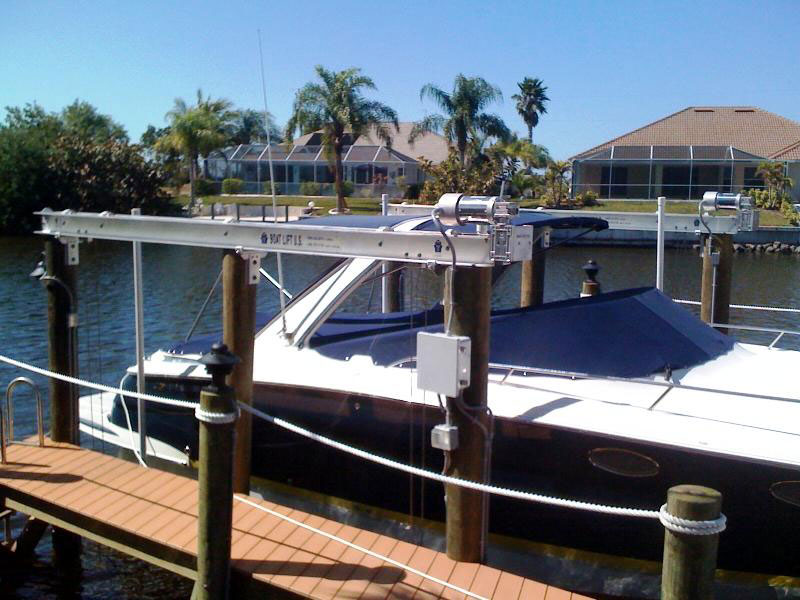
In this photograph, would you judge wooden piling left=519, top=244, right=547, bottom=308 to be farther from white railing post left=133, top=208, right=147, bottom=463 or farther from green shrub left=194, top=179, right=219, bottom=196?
green shrub left=194, top=179, right=219, bottom=196

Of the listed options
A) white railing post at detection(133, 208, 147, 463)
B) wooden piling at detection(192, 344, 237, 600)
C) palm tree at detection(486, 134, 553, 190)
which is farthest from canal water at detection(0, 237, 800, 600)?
palm tree at detection(486, 134, 553, 190)

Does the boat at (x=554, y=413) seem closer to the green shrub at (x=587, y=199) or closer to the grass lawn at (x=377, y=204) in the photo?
the grass lawn at (x=377, y=204)

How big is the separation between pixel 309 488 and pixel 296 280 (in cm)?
1677

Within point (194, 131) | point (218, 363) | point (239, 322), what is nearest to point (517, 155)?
point (194, 131)

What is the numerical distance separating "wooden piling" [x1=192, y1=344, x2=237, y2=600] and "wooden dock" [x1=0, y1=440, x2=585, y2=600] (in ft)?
0.67

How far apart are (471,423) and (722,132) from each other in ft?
177

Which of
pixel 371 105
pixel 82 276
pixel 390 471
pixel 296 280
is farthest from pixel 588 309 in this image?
pixel 371 105

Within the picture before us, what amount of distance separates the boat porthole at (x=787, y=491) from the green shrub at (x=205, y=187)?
52.3m

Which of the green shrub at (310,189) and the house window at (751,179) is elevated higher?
the house window at (751,179)

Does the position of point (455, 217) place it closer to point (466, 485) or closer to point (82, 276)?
A: point (466, 485)

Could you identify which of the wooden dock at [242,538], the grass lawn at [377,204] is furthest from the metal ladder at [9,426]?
the grass lawn at [377,204]

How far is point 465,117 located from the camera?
48.8m

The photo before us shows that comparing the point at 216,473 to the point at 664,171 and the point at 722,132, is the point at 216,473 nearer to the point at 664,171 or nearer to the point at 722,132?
the point at 664,171

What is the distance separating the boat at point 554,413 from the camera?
5.11m
